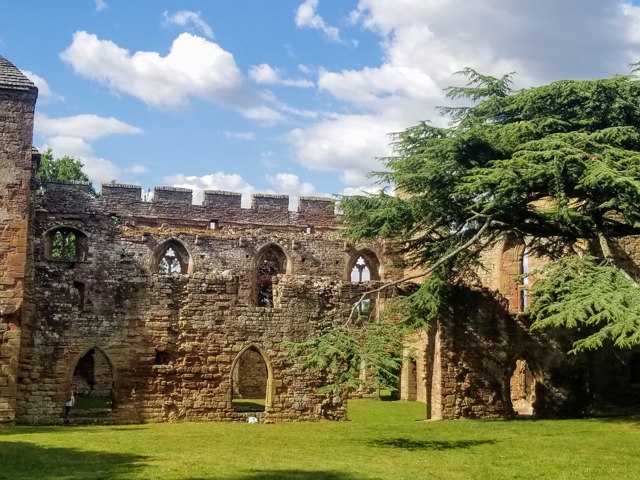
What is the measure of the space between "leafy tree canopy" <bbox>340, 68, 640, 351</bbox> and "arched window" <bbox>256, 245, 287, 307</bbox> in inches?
529

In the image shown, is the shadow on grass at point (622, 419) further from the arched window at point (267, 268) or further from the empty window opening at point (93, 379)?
the arched window at point (267, 268)

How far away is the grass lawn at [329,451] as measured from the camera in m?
11.1

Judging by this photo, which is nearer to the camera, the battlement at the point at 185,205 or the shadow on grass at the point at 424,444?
the shadow on grass at the point at 424,444

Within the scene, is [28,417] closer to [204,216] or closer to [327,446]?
[327,446]

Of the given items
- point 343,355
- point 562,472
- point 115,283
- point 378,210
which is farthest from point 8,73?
point 562,472

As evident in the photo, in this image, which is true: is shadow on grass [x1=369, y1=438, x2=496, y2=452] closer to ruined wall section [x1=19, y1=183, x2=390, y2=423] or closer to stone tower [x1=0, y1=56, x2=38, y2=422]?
ruined wall section [x1=19, y1=183, x2=390, y2=423]

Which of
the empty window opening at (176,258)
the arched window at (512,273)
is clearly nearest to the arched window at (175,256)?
the empty window opening at (176,258)

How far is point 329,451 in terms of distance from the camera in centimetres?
1345

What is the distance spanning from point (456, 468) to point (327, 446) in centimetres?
297

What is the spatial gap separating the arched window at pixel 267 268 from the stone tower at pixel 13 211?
51.6ft

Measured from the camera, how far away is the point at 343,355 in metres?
14.6

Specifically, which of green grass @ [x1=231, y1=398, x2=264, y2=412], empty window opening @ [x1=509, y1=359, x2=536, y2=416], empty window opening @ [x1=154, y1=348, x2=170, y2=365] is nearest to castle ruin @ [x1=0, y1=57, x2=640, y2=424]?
empty window opening @ [x1=154, y1=348, x2=170, y2=365]

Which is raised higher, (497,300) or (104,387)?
(497,300)

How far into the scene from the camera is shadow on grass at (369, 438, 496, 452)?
1413 centimetres
